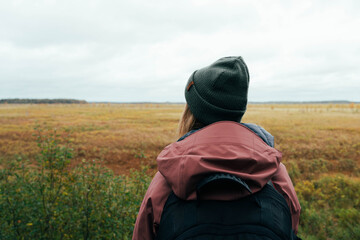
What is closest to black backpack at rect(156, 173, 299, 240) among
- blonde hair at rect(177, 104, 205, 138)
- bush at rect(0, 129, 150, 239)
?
blonde hair at rect(177, 104, 205, 138)

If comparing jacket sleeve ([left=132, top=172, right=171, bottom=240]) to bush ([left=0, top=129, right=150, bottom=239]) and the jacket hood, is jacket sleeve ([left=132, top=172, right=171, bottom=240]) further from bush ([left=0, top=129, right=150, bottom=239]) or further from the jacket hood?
bush ([left=0, top=129, right=150, bottom=239])

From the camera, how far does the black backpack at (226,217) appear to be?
3.24 feet

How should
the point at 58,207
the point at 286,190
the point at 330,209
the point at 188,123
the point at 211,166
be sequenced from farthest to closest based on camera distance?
the point at 330,209 → the point at 58,207 → the point at 188,123 → the point at 286,190 → the point at 211,166

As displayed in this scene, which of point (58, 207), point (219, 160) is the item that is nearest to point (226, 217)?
point (219, 160)

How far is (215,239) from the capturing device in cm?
99

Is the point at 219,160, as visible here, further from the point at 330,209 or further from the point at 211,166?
the point at 330,209

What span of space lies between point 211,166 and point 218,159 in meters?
0.05

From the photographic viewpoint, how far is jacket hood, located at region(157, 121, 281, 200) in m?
1.00

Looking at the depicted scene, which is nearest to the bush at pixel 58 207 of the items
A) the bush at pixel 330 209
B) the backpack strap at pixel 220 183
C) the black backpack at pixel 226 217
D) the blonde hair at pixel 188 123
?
the blonde hair at pixel 188 123

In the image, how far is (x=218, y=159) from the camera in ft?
3.26

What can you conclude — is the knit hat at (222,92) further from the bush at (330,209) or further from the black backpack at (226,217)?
the bush at (330,209)

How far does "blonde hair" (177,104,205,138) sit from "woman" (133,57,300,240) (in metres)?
0.23

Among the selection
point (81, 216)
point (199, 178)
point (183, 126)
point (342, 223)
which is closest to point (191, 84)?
point (183, 126)

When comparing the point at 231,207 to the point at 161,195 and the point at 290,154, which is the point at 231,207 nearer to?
the point at 161,195
